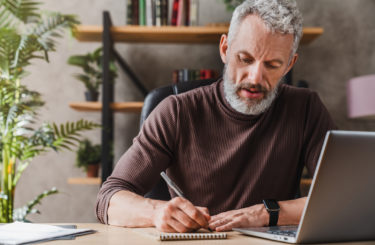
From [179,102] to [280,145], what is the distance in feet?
1.16

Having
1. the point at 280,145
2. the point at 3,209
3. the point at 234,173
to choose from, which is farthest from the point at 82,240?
the point at 3,209

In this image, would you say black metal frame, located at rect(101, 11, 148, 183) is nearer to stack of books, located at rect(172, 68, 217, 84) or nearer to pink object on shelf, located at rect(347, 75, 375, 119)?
stack of books, located at rect(172, 68, 217, 84)

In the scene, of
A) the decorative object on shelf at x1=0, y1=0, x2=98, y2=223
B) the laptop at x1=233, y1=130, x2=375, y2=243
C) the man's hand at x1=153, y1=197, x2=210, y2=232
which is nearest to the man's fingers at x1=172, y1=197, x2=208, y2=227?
the man's hand at x1=153, y1=197, x2=210, y2=232

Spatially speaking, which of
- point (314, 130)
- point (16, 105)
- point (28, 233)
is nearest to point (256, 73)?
point (314, 130)

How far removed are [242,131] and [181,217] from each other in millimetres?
572

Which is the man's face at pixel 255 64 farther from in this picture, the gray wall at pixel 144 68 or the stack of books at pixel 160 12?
the gray wall at pixel 144 68

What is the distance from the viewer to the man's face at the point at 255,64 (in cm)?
129

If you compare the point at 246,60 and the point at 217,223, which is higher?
the point at 246,60

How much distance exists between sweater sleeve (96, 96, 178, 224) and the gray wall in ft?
4.51

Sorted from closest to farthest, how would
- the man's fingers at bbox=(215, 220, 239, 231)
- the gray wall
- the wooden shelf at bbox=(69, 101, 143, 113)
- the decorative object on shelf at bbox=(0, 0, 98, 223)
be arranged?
1. the man's fingers at bbox=(215, 220, 239, 231)
2. the decorative object on shelf at bbox=(0, 0, 98, 223)
3. the wooden shelf at bbox=(69, 101, 143, 113)
4. the gray wall

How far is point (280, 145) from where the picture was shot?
136 cm

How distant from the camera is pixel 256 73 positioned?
1.31 metres

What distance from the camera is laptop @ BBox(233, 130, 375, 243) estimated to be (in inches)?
27.1

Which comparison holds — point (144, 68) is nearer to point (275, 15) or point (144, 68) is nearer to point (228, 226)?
point (275, 15)
